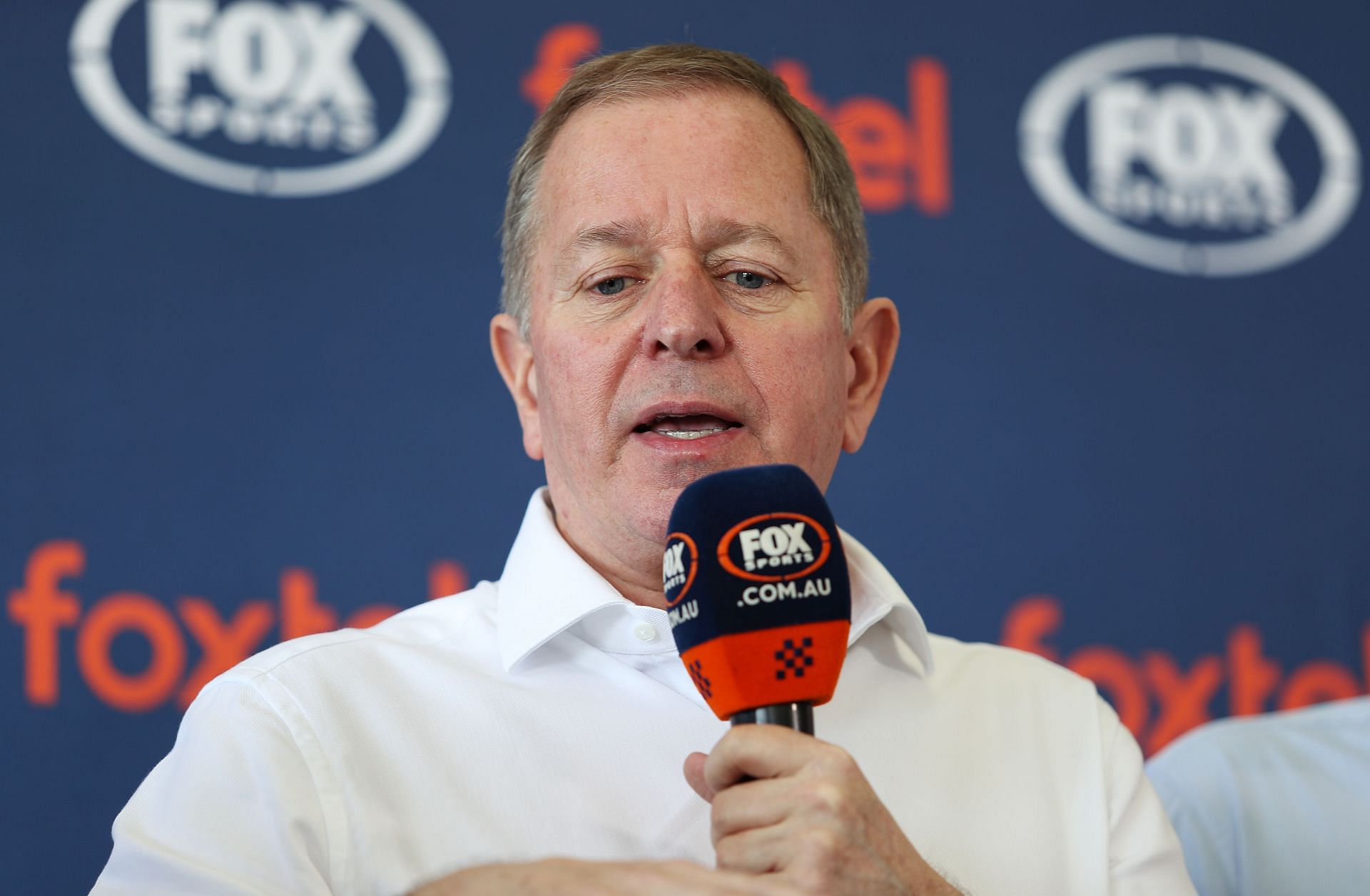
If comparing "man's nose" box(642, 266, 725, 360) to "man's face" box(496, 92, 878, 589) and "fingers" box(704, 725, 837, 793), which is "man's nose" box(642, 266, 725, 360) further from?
"fingers" box(704, 725, 837, 793)

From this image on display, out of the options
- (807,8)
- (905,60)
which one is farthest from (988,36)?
(807,8)

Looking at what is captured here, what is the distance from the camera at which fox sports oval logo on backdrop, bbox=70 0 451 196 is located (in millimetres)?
2113

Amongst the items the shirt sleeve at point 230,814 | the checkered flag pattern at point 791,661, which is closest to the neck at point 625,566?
the shirt sleeve at point 230,814

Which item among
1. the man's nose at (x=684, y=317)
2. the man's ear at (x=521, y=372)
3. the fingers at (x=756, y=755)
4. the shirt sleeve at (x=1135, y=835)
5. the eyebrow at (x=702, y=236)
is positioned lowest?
the shirt sleeve at (x=1135, y=835)

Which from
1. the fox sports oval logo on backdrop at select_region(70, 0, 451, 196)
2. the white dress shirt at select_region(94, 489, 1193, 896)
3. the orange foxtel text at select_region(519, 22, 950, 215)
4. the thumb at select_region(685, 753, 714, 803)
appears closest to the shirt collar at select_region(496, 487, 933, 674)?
the white dress shirt at select_region(94, 489, 1193, 896)

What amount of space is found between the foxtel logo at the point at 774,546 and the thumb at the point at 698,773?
0.13m

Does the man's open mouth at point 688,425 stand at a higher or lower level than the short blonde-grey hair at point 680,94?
lower

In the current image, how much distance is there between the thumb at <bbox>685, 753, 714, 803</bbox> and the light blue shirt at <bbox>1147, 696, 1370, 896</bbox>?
4.03 ft

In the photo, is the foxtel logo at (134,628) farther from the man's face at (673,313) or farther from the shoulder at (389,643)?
the man's face at (673,313)

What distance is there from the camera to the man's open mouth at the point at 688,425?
4.52 feet

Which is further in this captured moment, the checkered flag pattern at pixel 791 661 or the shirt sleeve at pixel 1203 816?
the shirt sleeve at pixel 1203 816

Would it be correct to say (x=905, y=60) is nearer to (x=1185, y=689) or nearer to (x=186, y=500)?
(x=1185, y=689)

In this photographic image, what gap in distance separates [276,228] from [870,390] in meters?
1.01

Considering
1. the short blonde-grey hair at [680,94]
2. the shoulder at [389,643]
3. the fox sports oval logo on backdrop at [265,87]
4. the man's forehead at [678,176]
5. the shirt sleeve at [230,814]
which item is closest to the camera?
the shirt sleeve at [230,814]
